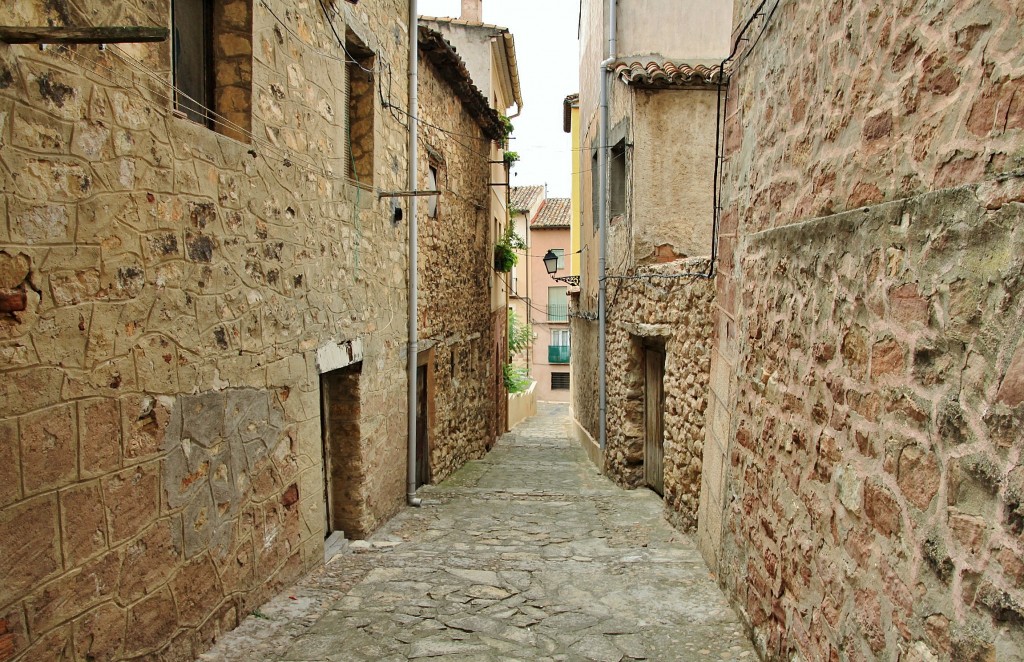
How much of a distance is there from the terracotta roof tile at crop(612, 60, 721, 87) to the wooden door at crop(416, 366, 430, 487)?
434 centimetres

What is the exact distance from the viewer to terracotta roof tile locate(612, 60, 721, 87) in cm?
859

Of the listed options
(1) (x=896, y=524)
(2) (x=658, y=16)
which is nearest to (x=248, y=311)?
(1) (x=896, y=524)

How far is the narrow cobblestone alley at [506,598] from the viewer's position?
3.66 m

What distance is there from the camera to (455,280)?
10062 millimetres

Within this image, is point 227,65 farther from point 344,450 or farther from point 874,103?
point 874,103

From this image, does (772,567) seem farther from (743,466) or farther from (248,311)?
(248,311)

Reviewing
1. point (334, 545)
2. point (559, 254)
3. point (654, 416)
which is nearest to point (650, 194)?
point (654, 416)

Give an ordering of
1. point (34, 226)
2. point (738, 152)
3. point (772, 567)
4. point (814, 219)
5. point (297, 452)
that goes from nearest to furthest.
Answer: point (34, 226), point (814, 219), point (772, 567), point (738, 152), point (297, 452)

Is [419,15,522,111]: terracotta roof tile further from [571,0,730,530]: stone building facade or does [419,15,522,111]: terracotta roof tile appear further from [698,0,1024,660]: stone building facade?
[698,0,1024,660]: stone building facade

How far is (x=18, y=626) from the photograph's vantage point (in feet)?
7.73

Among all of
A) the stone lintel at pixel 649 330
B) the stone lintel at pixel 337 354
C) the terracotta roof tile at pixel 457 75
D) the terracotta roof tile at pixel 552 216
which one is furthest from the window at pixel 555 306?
the stone lintel at pixel 337 354

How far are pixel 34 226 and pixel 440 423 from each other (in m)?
7.01

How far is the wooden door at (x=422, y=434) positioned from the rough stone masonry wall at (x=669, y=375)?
2.43 m

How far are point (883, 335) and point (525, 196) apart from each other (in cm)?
2869
